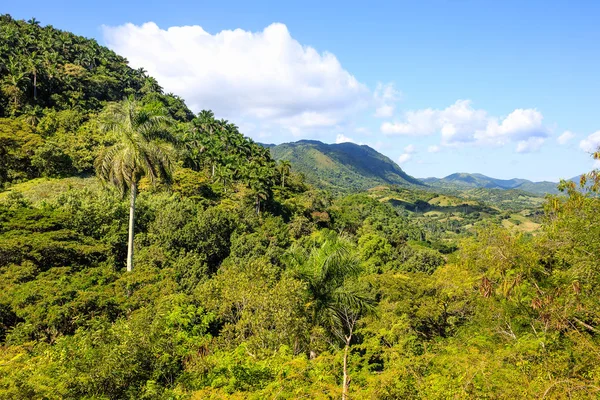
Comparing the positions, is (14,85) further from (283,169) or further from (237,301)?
(237,301)

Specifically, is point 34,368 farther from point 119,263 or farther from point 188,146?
point 188,146

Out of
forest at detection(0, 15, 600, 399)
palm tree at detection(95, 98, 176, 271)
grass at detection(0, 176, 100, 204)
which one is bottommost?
forest at detection(0, 15, 600, 399)

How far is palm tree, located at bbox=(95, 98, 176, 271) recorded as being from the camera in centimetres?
1655

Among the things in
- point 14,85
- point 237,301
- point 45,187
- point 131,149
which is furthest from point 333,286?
point 14,85

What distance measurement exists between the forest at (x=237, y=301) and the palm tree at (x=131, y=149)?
69 millimetres

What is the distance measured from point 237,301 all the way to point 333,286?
3.77 meters

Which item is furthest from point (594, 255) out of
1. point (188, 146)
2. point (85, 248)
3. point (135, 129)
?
point (188, 146)

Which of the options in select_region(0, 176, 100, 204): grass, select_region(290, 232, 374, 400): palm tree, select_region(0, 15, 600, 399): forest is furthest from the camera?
select_region(0, 176, 100, 204): grass

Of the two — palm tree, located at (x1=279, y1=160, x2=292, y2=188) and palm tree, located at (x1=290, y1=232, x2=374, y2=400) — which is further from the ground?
palm tree, located at (x1=279, y1=160, x2=292, y2=188)

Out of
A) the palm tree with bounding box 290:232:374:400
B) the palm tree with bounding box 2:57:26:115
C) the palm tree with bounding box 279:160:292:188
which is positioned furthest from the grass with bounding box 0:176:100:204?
the palm tree with bounding box 279:160:292:188

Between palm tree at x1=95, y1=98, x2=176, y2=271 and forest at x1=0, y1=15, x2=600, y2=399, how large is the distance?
69 millimetres

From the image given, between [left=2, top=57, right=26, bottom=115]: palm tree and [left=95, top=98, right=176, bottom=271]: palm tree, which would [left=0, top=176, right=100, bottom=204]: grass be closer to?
[left=95, top=98, right=176, bottom=271]: palm tree

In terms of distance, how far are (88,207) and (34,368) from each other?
19.6 m

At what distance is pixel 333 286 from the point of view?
13.4 metres
